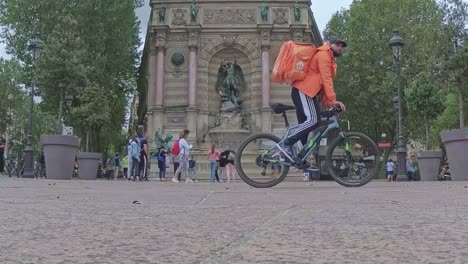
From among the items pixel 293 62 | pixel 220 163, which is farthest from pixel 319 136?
pixel 220 163

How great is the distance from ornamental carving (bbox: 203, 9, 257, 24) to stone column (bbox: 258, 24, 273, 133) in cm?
122

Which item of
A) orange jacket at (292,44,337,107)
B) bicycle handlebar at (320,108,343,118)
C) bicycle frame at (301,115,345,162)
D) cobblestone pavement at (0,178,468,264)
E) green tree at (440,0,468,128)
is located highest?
green tree at (440,0,468,128)

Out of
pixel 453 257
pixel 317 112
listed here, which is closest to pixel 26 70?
pixel 317 112

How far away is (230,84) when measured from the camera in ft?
120

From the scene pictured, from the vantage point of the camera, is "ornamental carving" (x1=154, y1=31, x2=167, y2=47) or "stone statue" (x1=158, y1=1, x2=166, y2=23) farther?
"stone statue" (x1=158, y1=1, x2=166, y2=23)

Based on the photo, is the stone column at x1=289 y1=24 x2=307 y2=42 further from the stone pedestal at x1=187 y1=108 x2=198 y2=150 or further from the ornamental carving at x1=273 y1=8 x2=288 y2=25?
the stone pedestal at x1=187 y1=108 x2=198 y2=150

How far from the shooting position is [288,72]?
8.55m

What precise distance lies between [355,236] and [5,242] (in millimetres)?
1689

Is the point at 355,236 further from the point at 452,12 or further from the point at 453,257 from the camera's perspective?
the point at 452,12

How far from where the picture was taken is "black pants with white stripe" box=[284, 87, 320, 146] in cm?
857

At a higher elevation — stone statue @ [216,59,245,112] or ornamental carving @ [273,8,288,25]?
ornamental carving @ [273,8,288,25]

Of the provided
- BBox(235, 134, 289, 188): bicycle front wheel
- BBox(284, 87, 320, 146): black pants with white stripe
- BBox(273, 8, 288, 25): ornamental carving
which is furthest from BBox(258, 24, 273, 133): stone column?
BBox(284, 87, 320, 146): black pants with white stripe

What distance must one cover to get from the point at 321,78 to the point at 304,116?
2.11ft

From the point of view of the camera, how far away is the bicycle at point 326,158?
8898 millimetres
